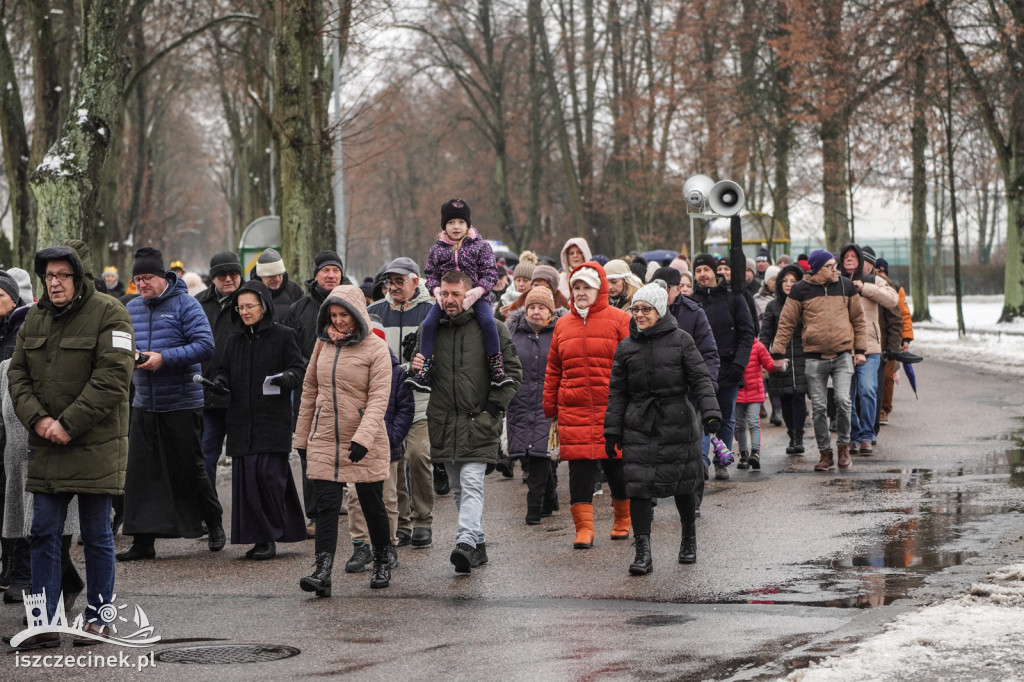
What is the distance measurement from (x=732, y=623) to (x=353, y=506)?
3.05 metres

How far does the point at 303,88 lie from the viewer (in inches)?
729

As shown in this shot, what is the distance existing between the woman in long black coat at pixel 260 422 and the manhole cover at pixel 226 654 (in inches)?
100

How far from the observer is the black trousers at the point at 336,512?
27.1 ft

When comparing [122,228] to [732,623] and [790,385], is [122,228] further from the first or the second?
[732,623]

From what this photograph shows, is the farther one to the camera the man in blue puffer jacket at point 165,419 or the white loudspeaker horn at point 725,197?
the white loudspeaker horn at point 725,197

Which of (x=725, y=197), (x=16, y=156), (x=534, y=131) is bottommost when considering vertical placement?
(x=725, y=197)

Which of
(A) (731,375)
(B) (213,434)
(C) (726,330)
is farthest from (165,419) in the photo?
(C) (726,330)

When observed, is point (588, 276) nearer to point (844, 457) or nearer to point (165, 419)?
point (165, 419)

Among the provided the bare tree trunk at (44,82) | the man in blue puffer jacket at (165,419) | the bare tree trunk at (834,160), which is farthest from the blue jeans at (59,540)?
the bare tree trunk at (834,160)

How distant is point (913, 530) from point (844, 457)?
3491 mm

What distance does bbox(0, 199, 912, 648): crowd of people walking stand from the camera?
7.19 metres

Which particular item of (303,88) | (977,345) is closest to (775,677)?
(303,88)

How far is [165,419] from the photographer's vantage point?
Result: 9992 mm

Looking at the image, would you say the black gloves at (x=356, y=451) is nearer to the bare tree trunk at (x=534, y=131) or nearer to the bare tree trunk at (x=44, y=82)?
the bare tree trunk at (x=44, y=82)
